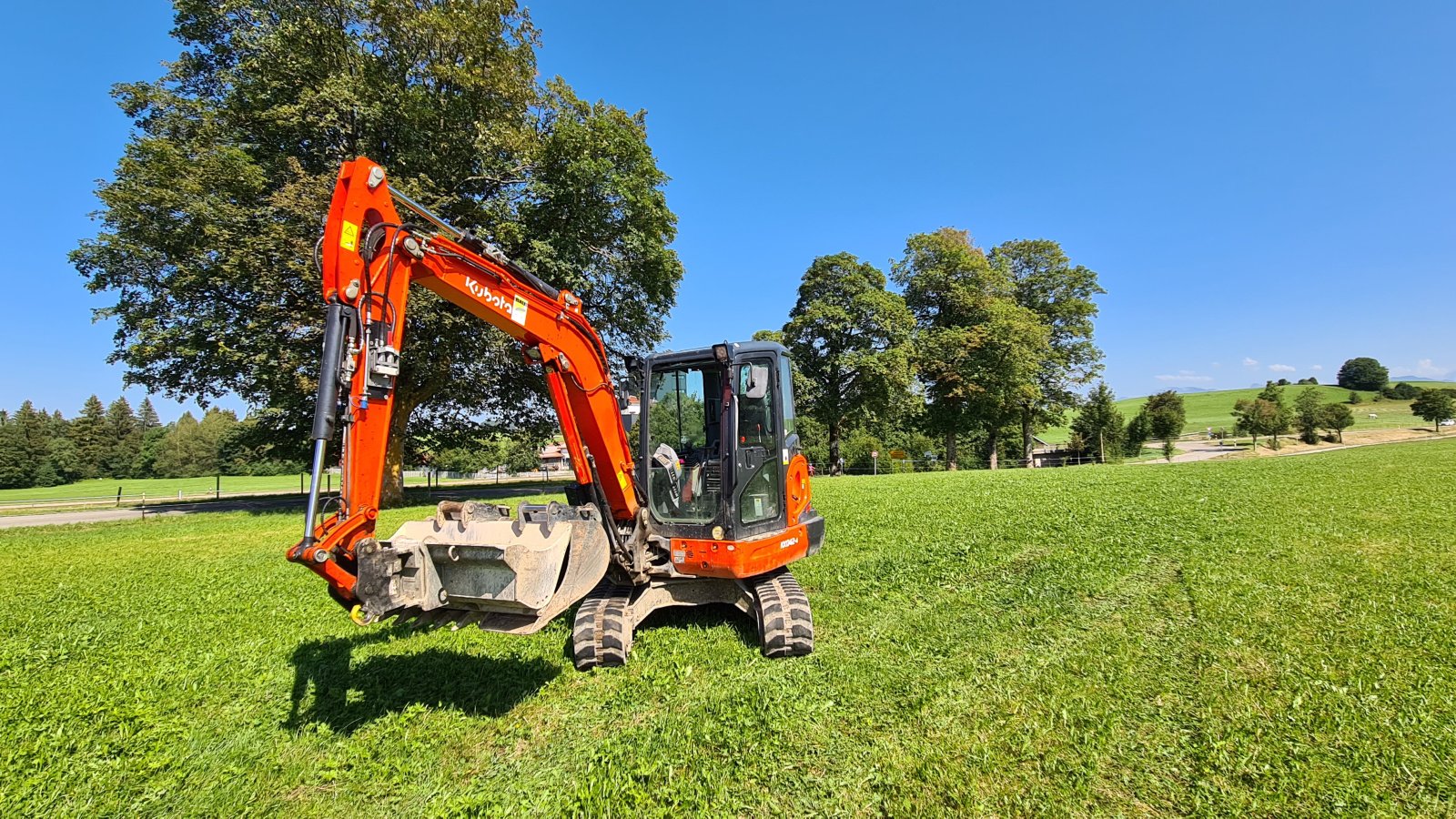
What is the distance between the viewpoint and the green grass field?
3.27m

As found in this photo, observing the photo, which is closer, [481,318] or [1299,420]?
[481,318]

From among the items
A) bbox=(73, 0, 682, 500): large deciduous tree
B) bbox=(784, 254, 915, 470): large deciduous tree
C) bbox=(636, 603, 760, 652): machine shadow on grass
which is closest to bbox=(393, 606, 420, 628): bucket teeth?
bbox=(636, 603, 760, 652): machine shadow on grass

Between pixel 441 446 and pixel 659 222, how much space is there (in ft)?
51.1

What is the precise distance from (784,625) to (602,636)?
158 cm

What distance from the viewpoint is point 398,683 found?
495 centimetres

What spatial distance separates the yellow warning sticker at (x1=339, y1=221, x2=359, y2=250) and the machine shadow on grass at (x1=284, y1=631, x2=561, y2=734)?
10.9ft

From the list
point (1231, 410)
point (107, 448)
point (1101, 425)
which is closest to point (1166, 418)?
point (1101, 425)

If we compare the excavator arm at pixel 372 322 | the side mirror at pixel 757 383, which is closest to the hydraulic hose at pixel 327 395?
the excavator arm at pixel 372 322

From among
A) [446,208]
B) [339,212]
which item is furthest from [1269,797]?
[446,208]

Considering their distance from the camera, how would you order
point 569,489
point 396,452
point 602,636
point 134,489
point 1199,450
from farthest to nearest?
point 134,489 → point 1199,450 → point 396,452 → point 569,489 → point 602,636

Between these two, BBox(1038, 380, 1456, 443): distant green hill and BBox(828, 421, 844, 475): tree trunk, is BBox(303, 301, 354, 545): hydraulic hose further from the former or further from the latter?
BBox(1038, 380, 1456, 443): distant green hill

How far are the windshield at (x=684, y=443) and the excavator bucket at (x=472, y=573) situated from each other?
1792 mm

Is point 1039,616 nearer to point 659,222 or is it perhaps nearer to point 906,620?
point 906,620

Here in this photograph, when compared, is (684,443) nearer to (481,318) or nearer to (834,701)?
(481,318)
